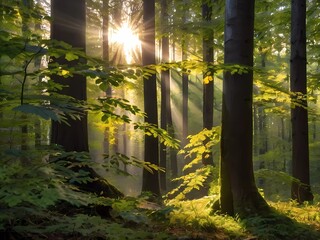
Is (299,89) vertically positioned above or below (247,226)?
above

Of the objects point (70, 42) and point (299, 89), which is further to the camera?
point (299, 89)

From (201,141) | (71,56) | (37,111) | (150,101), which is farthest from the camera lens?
(150,101)

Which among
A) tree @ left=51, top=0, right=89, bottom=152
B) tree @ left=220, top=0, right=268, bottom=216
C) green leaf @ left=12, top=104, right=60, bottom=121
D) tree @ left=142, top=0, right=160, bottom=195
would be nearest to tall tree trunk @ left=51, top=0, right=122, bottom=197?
tree @ left=51, top=0, right=89, bottom=152

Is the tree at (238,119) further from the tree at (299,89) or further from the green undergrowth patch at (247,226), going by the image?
the tree at (299,89)

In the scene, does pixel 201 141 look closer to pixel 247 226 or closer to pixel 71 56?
pixel 247 226

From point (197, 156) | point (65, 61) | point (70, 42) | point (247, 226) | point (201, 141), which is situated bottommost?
point (247, 226)

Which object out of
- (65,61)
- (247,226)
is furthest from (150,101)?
(247,226)

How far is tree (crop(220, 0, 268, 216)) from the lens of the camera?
5.55 meters

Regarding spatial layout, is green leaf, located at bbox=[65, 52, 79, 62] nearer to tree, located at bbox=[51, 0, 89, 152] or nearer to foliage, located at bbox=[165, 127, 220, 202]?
tree, located at bbox=[51, 0, 89, 152]

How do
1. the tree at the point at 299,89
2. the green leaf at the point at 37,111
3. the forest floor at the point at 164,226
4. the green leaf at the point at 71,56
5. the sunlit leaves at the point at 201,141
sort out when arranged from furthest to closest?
the tree at the point at 299,89
the sunlit leaves at the point at 201,141
the forest floor at the point at 164,226
the green leaf at the point at 71,56
the green leaf at the point at 37,111

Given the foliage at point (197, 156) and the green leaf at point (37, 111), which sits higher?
the green leaf at point (37, 111)

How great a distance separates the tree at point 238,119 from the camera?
18.2 feet

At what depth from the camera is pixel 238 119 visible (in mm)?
5613

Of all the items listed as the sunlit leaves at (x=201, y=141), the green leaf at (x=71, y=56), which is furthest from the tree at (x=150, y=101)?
the green leaf at (x=71, y=56)
